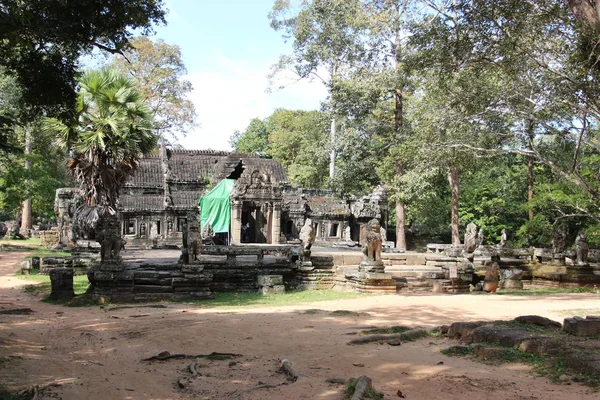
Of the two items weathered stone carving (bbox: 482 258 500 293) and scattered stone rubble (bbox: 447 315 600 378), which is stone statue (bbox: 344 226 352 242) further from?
scattered stone rubble (bbox: 447 315 600 378)

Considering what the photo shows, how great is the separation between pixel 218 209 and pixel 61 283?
14355 millimetres

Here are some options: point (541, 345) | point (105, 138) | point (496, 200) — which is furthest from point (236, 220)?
point (541, 345)

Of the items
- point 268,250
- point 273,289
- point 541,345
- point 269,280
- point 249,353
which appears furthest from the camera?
point 268,250

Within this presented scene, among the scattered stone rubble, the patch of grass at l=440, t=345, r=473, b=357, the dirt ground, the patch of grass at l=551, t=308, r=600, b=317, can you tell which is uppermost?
the scattered stone rubble

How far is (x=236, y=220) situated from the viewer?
30219mm

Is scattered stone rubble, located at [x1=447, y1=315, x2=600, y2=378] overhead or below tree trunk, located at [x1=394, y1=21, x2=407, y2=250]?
below

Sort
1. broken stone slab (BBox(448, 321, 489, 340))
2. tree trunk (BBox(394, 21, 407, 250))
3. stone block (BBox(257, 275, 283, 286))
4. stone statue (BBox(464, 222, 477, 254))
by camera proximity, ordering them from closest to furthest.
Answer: broken stone slab (BBox(448, 321, 489, 340)), stone block (BBox(257, 275, 283, 286)), stone statue (BBox(464, 222, 477, 254)), tree trunk (BBox(394, 21, 407, 250))

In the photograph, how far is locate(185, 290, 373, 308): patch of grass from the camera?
1469 centimetres

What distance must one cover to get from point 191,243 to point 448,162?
373 inches

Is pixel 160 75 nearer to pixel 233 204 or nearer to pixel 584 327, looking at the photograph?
pixel 233 204

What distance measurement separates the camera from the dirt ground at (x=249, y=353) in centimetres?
677

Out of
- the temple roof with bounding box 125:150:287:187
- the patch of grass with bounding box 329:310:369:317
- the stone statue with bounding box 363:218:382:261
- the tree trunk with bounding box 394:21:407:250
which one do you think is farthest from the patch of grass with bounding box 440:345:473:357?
the temple roof with bounding box 125:150:287:187

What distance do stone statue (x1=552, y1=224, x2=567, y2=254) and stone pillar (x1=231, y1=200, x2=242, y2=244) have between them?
15.4m

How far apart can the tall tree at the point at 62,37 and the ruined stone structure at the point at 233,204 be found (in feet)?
58.0
